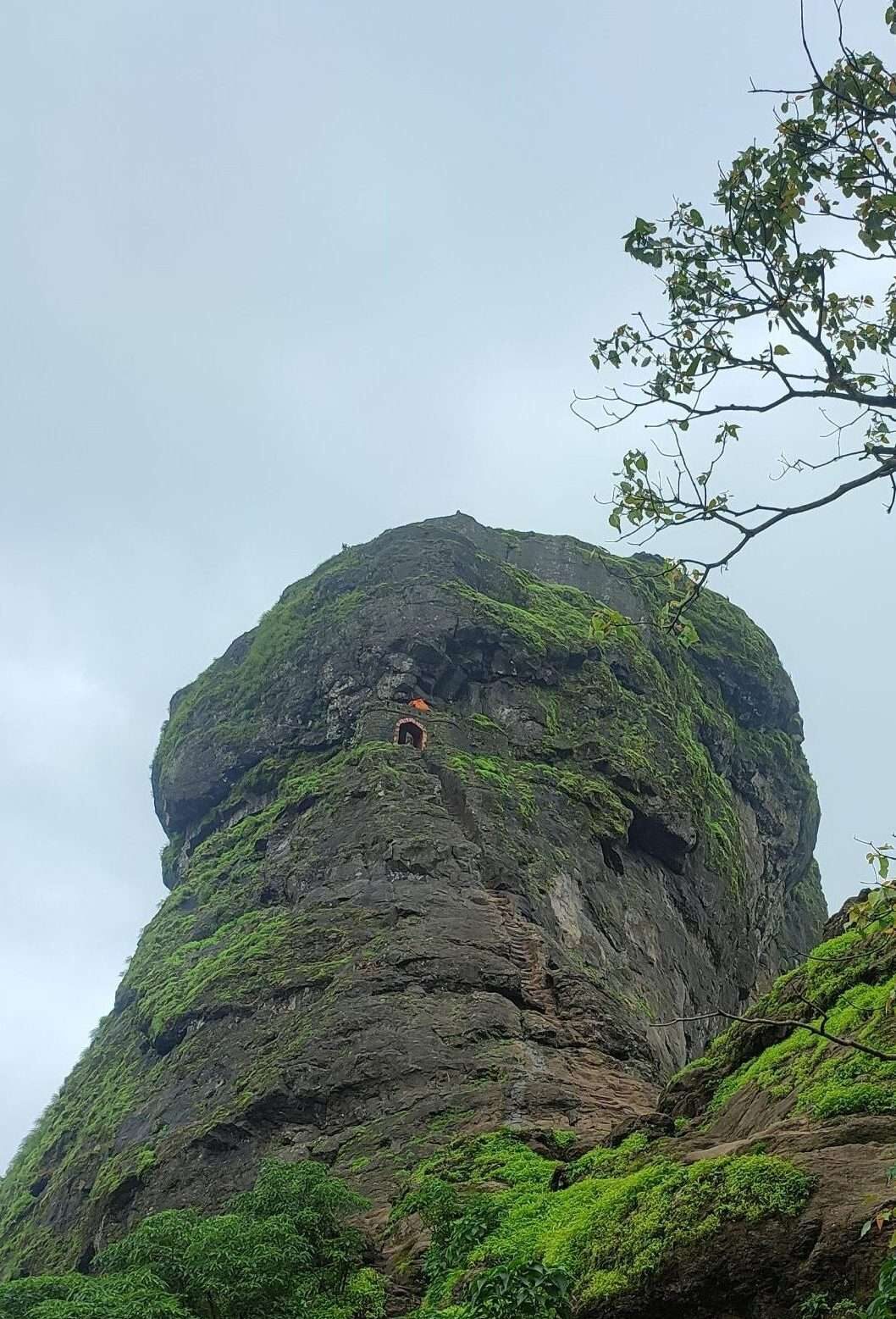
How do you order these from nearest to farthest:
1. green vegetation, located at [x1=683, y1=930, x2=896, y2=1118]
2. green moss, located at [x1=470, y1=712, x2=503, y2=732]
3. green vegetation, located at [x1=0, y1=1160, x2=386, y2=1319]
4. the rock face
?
green vegetation, located at [x1=683, y1=930, x2=896, y2=1118]
green vegetation, located at [x1=0, y1=1160, x2=386, y2=1319]
the rock face
green moss, located at [x1=470, y1=712, x2=503, y2=732]

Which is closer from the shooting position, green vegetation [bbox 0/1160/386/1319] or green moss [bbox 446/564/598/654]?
green vegetation [bbox 0/1160/386/1319]

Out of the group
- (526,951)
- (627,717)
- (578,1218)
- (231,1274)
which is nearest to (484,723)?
(627,717)

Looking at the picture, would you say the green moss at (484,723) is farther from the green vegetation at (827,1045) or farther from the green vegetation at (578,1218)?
the green vegetation at (827,1045)

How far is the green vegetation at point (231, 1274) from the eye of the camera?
13258 mm

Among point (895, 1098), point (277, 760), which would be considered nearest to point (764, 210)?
point (895, 1098)

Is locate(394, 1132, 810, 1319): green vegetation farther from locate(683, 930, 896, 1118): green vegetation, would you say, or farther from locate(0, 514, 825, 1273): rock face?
locate(0, 514, 825, 1273): rock face

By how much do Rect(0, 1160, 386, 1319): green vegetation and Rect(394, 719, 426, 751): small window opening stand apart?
60.8 ft

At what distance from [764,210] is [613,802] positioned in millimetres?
26518

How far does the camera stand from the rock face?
929 inches

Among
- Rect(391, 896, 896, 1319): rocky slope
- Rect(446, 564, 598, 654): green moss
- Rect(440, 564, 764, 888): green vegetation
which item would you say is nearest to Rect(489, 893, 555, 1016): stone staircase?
Rect(440, 564, 764, 888): green vegetation

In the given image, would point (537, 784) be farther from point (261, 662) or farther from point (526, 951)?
point (261, 662)

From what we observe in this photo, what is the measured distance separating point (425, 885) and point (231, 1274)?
48.3 feet

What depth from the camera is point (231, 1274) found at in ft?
46.3

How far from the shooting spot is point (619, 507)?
951cm
